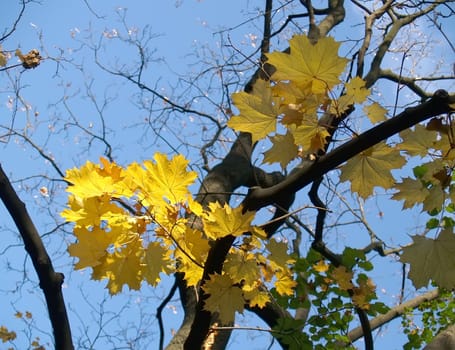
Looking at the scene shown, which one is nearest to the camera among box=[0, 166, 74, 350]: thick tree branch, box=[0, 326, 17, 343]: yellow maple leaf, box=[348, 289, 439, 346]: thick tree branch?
box=[0, 166, 74, 350]: thick tree branch

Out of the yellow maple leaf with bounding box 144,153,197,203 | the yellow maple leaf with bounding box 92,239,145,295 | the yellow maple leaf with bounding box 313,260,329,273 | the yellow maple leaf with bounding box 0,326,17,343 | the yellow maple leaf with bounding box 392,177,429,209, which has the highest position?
the yellow maple leaf with bounding box 313,260,329,273

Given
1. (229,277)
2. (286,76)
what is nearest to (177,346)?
(229,277)

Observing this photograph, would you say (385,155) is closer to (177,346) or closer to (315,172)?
(315,172)

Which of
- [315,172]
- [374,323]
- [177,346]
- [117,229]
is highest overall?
[374,323]

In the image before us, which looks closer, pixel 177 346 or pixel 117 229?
pixel 117 229

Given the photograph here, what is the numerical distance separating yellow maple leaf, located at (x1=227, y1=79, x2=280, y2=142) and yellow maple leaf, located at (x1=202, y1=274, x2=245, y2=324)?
318 mm

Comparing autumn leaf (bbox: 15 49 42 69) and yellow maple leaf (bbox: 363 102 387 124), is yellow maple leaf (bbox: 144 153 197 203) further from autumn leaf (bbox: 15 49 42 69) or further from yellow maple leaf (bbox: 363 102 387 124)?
autumn leaf (bbox: 15 49 42 69)

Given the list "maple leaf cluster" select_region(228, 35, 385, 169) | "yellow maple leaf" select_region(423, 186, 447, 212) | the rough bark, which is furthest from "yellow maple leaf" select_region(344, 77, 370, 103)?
the rough bark

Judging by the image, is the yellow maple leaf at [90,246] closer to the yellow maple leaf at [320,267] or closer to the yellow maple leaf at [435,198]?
the yellow maple leaf at [435,198]

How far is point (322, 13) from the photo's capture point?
16.8 feet

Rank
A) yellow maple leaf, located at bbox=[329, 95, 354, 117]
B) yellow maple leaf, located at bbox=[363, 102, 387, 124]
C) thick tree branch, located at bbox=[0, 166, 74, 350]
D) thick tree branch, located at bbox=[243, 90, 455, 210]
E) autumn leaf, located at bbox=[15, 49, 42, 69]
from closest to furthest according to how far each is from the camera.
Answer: thick tree branch, located at bbox=[243, 90, 455, 210] < yellow maple leaf, located at bbox=[329, 95, 354, 117] < yellow maple leaf, located at bbox=[363, 102, 387, 124] < thick tree branch, located at bbox=[0, 166, 74, 350] < autumn leaf, located at bbox=[15, 49, 42, 69]

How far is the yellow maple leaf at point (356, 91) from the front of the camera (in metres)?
0.89

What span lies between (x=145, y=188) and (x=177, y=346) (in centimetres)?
164

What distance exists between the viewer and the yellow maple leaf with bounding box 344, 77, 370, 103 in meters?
0.89
